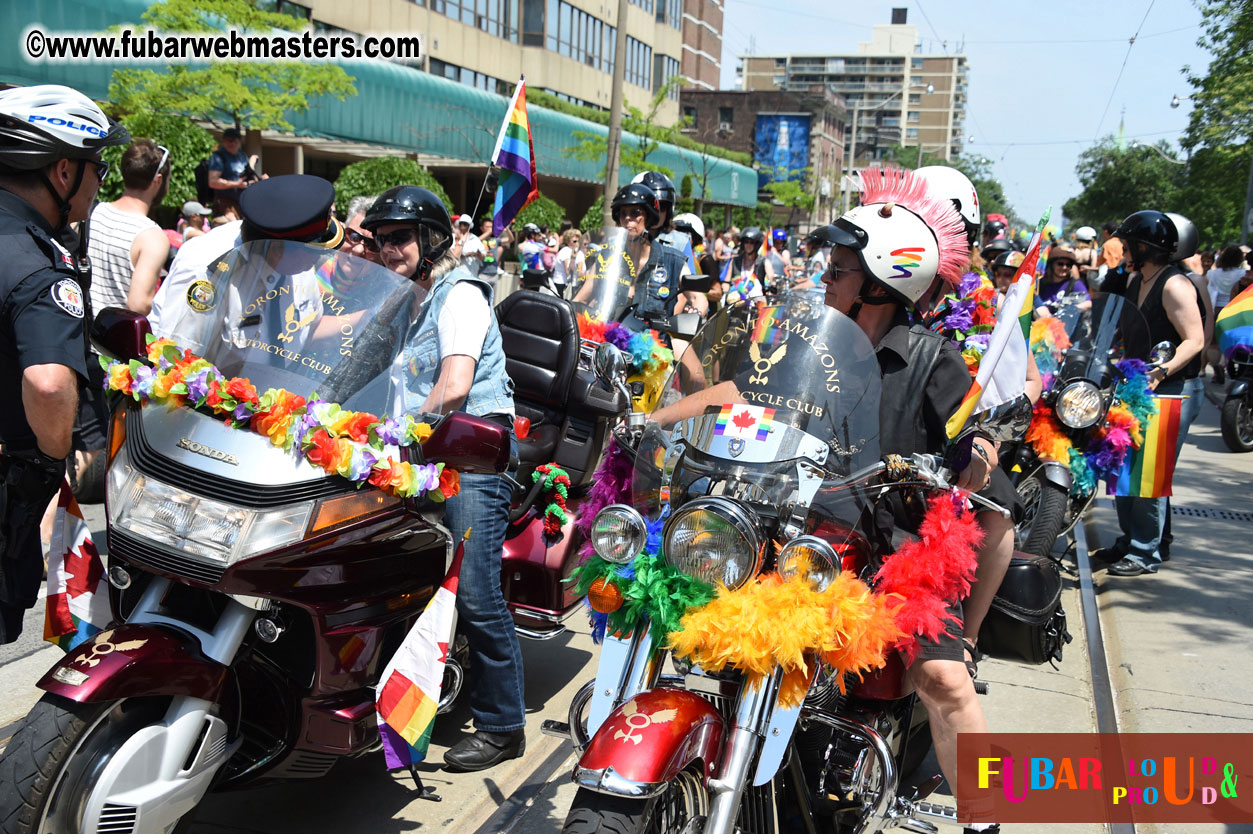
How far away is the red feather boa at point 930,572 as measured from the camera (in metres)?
2.78

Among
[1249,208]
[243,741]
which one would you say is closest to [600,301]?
[243,741]

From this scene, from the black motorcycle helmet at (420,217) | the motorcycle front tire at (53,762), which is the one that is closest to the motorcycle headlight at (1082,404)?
the black motorcycle helmet at (420,217)

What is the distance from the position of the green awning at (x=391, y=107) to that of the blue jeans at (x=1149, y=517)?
16920 mm

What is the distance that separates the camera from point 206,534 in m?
2.85

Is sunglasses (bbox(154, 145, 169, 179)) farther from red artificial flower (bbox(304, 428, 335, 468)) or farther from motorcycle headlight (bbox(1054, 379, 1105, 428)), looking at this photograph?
motorcycle headlight (bbox(1054, 379, 1105, 428))

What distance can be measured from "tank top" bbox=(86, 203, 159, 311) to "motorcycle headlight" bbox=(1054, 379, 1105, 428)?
5.10 meters

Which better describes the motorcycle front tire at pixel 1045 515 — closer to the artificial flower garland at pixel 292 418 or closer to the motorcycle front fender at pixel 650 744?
the motorcycle front fender at pixel 650 744

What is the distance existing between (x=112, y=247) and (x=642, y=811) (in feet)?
16.0

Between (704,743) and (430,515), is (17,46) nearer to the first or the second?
(430,515)

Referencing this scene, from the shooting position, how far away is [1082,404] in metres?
5.96

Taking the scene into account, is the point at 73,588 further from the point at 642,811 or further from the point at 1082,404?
the point at 1082,404

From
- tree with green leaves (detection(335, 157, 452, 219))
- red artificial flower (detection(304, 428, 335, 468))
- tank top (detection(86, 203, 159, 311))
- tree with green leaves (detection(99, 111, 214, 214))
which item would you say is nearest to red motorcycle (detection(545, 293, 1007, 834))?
red artificial flower (detection(304, 428, 335, 468))

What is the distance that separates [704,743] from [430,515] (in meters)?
1.18

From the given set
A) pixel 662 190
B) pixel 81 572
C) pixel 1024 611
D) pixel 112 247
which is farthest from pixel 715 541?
pixel 662 190
